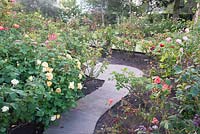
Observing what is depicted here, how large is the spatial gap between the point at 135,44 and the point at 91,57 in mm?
2461

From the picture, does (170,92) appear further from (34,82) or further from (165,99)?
(34,82)

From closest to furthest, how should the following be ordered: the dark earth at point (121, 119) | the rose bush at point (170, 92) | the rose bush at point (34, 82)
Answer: the rose bush at point (170, 92) < the rose bush at point (34, 82) < the dark earth at point (121, 119)

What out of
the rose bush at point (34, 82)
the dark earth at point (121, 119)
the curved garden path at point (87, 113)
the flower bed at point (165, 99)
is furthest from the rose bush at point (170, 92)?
the rose bush at point (34, 82)

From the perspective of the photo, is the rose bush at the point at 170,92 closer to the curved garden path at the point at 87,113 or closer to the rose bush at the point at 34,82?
the curved garden path at the point at 87,113

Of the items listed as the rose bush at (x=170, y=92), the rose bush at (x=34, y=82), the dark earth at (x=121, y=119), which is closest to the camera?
the rose bush at (x=170, y=92)

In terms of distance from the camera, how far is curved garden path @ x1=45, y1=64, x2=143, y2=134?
2.99 m

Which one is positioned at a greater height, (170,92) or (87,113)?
Answer: (170,92)

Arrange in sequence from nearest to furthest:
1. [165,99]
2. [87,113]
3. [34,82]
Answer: [34,82]
[165,99]
[87,113]

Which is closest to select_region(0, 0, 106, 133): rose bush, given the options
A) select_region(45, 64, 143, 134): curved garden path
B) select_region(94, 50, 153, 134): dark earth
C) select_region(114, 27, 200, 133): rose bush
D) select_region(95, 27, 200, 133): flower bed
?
select_region(45, 64, 143, 134): curved garden path

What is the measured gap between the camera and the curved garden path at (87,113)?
2.99 metres

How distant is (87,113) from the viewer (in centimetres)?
339

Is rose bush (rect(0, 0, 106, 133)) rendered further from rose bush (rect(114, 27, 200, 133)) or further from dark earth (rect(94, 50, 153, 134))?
rose bush (rect(114, 27, 200, 133))

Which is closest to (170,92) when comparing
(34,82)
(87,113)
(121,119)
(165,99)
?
(165,99)

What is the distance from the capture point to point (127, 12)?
44.5 feet
